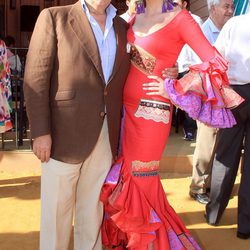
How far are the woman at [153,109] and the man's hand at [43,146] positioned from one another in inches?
18.2

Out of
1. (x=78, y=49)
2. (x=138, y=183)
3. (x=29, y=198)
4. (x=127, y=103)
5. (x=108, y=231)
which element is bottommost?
(x=29, y=198)

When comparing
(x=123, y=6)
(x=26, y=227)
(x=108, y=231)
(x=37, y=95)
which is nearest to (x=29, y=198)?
(x=26, y=227)

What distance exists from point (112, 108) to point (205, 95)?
547mm

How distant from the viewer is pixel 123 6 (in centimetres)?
1118

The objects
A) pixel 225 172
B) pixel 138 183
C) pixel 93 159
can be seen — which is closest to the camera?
pixel 93 159

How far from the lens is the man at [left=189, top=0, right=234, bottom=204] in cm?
421

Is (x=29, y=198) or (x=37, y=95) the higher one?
(x=37, y=95)

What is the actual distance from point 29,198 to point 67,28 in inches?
95.8

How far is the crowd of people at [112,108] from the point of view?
7.66 feet

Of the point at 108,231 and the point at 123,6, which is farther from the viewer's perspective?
the point at 123,6

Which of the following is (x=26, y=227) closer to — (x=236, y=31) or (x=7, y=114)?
(x=7, y=114)

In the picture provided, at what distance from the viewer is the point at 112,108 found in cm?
250

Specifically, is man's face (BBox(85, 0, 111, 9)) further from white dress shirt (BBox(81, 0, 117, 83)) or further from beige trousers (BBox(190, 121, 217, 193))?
beige trousers (BBox(190, 121, 217, 193))

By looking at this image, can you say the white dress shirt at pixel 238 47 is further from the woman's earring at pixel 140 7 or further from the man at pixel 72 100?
the man at pixel 72 100
